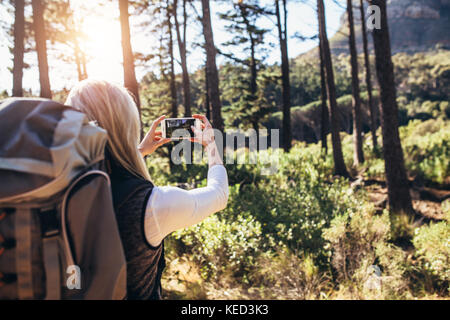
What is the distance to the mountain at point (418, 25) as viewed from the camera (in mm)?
90062

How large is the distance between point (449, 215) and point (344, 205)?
2168 mm

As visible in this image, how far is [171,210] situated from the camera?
1120 millimetres

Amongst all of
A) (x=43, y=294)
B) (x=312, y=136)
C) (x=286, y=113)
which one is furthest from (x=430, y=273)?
(x=312, y=136)

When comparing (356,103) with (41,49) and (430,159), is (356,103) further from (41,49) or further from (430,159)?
(41,49)

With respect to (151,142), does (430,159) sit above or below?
below

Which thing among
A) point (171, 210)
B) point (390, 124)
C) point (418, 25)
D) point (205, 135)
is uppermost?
point (418, 25)

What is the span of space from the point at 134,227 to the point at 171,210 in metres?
0.15

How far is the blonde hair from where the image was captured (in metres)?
1.20

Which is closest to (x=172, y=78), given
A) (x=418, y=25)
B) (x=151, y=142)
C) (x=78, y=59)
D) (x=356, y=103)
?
(x=78, y=59)

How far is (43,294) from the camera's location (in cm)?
95

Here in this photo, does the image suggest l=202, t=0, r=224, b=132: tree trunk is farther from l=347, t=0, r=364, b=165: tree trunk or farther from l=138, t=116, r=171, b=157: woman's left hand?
l=347, t=0, r=364, b=165: tree trunk

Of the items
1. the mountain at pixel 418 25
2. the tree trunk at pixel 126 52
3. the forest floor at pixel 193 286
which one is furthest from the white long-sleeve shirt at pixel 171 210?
the mountain at pixel 418 25

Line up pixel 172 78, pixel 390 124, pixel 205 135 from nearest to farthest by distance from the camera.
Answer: pixel 205 135 < pixel 390 124 < pixel 172 78
